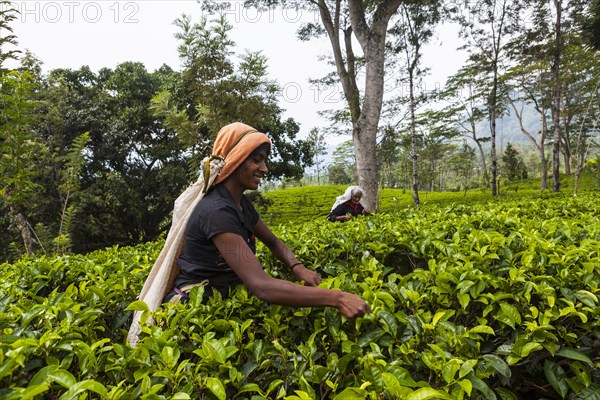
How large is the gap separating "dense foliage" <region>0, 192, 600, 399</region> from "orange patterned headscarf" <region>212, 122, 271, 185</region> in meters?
0.73

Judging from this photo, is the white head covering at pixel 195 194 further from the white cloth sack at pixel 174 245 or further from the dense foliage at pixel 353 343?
the dense foliage at pixel 353 343

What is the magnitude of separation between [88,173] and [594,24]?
18.3 metres

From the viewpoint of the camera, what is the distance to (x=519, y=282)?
1.79 m

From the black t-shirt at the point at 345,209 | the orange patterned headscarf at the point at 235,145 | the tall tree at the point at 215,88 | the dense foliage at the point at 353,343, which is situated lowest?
the dense foliage at the point at 353,343


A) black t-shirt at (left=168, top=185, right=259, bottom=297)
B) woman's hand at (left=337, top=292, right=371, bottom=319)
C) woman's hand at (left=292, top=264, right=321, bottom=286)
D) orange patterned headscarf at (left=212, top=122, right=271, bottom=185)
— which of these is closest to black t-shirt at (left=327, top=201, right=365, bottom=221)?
woman's hand at (left=292, top=264, right=321, bottom=286)

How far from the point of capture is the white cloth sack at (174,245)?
6.52 feet

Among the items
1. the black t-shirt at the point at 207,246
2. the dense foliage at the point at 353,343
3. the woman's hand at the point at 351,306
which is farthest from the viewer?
the black t-shirt at the point at 207,246

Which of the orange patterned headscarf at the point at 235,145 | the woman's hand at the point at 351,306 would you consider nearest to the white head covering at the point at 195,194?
the orange patterned headscarf at the point at 235,145

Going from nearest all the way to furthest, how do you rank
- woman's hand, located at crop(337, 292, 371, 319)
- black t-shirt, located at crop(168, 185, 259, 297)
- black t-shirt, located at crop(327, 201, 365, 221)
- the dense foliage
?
the dense foliage
woman's hand, located at crop(337, 292, 371, 319)
black t-shirt, located at crop(168, 185, 259, 297)
black t-shirt, located at crop(327, 201, 365, 221)

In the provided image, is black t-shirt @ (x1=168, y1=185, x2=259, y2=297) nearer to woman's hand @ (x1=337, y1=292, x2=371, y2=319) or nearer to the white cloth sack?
the white cloth sack

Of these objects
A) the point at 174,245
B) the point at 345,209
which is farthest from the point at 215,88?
the point at 174,245

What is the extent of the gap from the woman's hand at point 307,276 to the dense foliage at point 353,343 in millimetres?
259

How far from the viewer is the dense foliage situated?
115 centimetres

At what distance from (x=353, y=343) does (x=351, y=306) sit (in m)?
0.14
